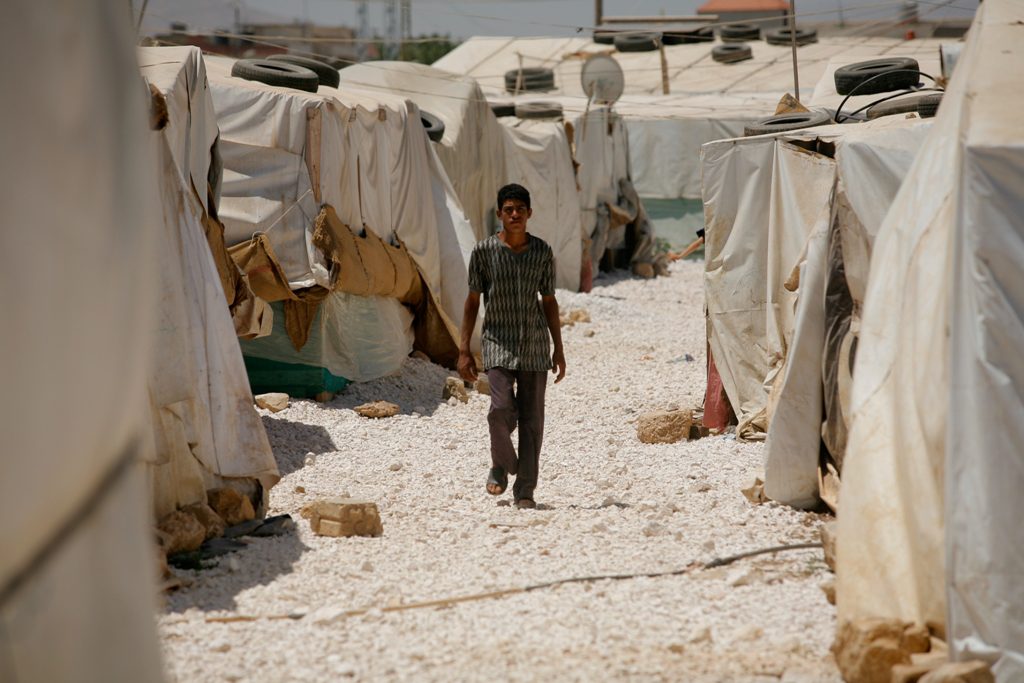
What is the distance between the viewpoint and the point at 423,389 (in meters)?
9.84

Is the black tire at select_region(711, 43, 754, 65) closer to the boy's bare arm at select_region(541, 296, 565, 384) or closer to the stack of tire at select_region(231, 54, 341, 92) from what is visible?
the stack of tire at select_region(231, 54, 341, 92)

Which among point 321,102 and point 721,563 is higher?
point 321,102

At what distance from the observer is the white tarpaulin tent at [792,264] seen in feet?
18.2

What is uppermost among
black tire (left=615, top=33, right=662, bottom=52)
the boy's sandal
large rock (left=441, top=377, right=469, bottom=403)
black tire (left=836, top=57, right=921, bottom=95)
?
black tire (left=836, top=57, right=921, bottom=95)

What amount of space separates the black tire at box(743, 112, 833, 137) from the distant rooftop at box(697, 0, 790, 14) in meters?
37.6

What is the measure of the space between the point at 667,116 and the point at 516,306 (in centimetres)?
1860

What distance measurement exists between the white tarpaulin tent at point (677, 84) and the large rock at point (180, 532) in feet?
55.3

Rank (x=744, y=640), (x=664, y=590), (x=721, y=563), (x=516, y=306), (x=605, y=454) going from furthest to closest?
(x=605, y=454), (x=516, y=306), (x=721, y=563), (x=664, y=590), (x=744, y=640)

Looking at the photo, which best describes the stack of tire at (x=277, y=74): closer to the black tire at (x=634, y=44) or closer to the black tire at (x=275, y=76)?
the black tire at (x=275, y=76)

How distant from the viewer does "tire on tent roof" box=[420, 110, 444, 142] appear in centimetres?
1254

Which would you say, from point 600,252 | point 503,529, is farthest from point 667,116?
point 503,529

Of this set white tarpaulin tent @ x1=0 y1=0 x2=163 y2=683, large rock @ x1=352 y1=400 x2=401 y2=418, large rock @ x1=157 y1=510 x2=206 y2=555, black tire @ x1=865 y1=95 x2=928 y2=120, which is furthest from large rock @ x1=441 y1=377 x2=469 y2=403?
white tarpaulin tent @ x1=0 y1=0 x2=163 y2=683

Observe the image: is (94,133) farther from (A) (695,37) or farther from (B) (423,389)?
(A) (695,37)

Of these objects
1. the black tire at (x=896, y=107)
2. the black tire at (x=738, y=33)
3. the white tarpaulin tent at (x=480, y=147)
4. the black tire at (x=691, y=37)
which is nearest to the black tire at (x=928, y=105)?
the black tire at (x=896, y=107)
